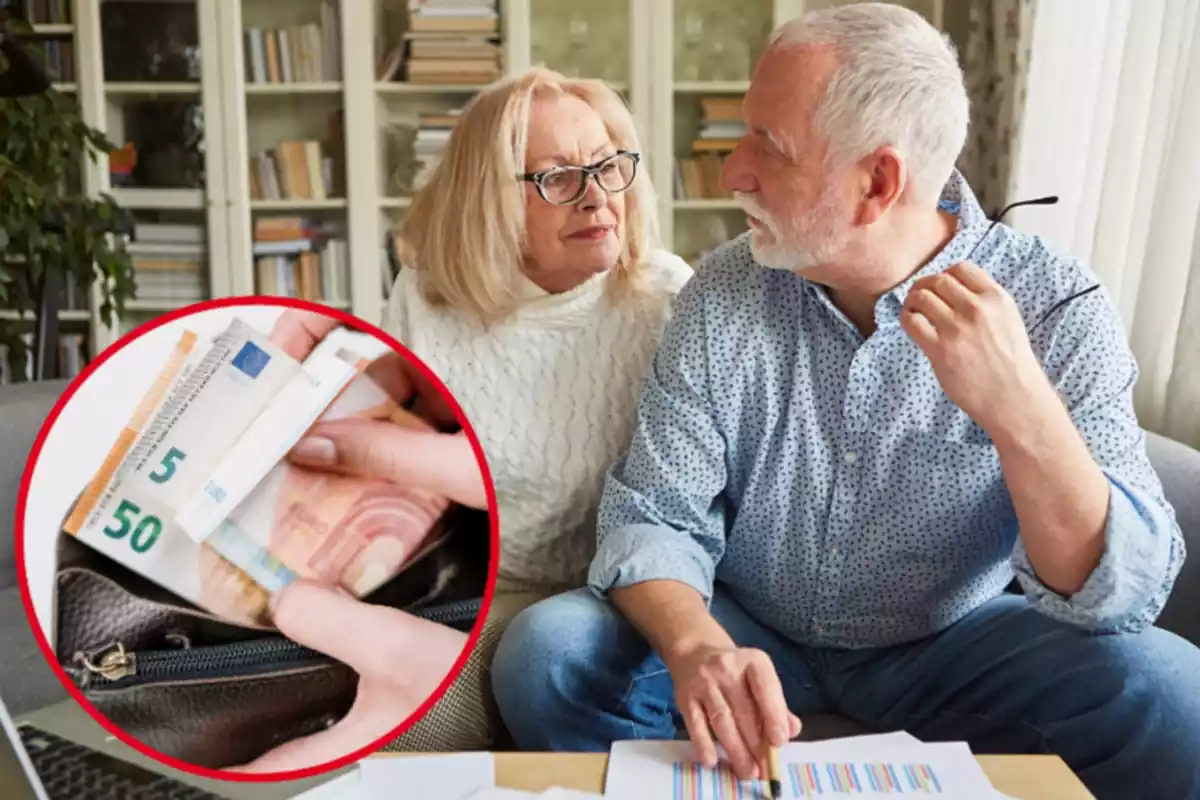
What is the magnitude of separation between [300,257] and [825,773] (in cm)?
270

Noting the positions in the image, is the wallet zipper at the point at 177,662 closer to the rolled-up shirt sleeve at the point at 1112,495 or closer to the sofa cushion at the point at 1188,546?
the rolled-up shirt sleeve at the point at 1112,495

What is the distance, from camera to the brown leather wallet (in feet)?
2.01

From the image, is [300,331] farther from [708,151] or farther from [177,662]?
[708,151]

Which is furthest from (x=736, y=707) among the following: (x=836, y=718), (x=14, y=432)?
(x=14, y=432)

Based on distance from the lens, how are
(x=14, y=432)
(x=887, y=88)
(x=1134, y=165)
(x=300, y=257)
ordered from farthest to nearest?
(x=300, y=257)
(x=1134, y=165)
(x=14, y=432)
(x=887, y=88)

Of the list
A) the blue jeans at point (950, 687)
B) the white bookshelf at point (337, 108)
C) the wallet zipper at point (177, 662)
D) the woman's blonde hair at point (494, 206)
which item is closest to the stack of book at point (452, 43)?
the white bookshelf at point (337, 108)

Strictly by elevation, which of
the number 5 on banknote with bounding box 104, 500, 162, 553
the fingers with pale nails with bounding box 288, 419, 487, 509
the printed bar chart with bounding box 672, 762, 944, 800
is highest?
the fingers with pale nails with bounding box 288, 419, 487, 509

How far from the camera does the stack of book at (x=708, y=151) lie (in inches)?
125

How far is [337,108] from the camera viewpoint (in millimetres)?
3215

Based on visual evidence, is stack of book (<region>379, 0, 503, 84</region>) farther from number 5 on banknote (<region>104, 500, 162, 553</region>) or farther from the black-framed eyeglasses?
number 5 on banknote (<region>104, 500, 162, 553</region>)

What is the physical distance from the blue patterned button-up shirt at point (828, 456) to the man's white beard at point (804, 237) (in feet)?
0.23

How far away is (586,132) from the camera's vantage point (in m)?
1.35

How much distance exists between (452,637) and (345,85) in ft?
9.00
